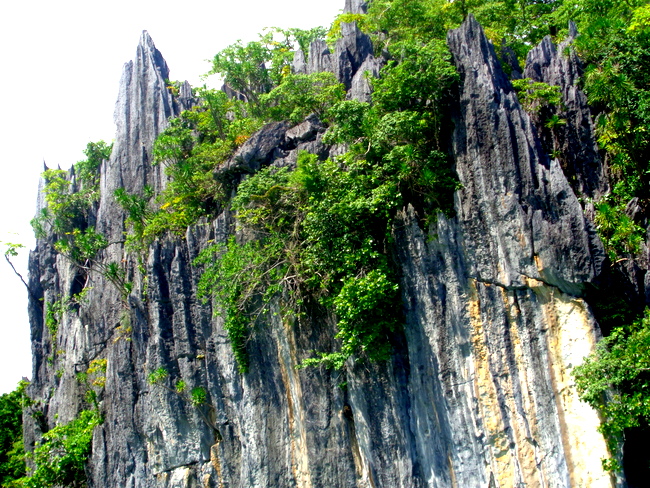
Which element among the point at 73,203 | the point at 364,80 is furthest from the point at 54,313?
the point at 364,80

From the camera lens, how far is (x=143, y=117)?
923 inches

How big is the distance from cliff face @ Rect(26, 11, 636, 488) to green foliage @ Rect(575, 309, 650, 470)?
30cm

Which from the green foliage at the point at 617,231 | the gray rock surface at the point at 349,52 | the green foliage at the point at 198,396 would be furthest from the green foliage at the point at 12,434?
the green foliage at the point at 617,231

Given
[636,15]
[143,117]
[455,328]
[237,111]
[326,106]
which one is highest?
[143,117]

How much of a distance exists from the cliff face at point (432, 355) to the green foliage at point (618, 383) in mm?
298

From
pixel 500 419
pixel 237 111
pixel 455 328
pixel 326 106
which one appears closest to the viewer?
pixel 500 419

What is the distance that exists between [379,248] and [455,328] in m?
2.44

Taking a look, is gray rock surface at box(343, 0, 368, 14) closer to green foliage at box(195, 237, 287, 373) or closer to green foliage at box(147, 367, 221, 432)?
green foliage at box(195, 237, 287, 373)

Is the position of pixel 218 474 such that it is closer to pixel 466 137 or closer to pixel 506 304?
pixel 506 304

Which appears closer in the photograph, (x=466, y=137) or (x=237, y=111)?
(x=466, y=137)

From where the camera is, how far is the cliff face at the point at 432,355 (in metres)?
10.4

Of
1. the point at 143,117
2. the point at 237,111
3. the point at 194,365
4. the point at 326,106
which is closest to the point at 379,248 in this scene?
the point at 326,106

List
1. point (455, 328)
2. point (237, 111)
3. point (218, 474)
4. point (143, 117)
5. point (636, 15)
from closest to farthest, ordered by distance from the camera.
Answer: point (455, 328)
point (636, 15)
point (218, 474)
point (237, 111)
point (143, 117)

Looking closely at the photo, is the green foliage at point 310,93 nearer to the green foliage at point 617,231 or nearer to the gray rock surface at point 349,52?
the gray rock surface at point 349,52
